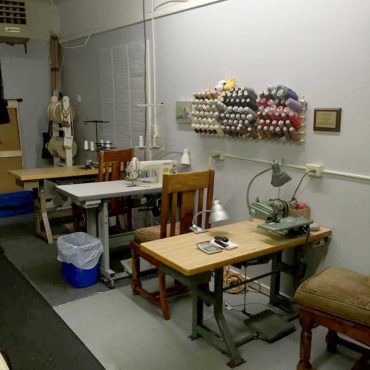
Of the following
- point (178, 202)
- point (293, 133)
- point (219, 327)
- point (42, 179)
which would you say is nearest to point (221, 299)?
point (219, 327)

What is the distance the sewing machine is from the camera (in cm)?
337

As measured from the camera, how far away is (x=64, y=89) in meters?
6.02

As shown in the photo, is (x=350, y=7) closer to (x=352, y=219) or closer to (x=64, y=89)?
(x=352, y=219)

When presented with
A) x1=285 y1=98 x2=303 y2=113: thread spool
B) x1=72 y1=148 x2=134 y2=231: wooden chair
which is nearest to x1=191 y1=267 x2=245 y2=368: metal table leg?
x1=285 y1=98 x2=303 y2=113: thread spool

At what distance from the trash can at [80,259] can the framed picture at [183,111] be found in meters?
1.35

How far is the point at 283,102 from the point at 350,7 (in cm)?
68

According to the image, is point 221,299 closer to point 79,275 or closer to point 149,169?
point 79,275

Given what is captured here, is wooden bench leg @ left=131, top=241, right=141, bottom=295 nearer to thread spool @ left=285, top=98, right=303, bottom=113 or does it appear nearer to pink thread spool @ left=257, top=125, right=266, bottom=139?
pink thread spool @ left=257, top=125, right=266, bottom=139


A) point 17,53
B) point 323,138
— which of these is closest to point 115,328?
point 323,138

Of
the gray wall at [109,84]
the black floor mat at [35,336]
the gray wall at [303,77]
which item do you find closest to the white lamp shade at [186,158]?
the gray wall at [303,77]

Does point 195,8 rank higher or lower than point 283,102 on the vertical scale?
higher

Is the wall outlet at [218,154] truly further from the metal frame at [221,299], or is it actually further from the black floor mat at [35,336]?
the black floor mat at [35,336]

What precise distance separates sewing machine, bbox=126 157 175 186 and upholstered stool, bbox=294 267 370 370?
5.69 feet

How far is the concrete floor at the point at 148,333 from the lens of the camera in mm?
2326
